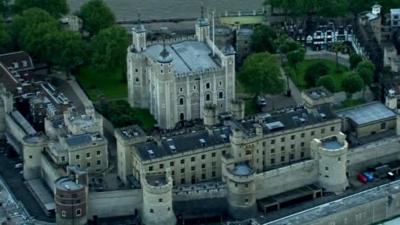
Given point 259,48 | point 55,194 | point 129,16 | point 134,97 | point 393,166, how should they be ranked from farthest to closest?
point 129,16
point 259,48
point 134,97
point 393,166
point 55,194

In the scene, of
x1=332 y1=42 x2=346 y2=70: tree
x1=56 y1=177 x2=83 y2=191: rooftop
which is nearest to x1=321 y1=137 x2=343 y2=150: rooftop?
x1=56 y1=177 x2=83 y2=191: rooftop

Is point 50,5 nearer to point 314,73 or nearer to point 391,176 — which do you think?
point 314,73

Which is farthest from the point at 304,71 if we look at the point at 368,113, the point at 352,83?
the point at 368,113

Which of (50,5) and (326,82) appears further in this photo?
(50,5)

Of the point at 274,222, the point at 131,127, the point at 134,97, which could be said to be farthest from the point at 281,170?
the point at 134,97

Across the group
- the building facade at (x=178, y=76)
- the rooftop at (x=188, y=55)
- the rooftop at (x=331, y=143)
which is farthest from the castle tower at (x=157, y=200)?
the rooftop at (x=188, y=55)

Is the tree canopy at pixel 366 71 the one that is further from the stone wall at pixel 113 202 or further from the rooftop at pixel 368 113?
the stone wall at pixel 113 202

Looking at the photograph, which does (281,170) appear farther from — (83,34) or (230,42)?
(83,34)
